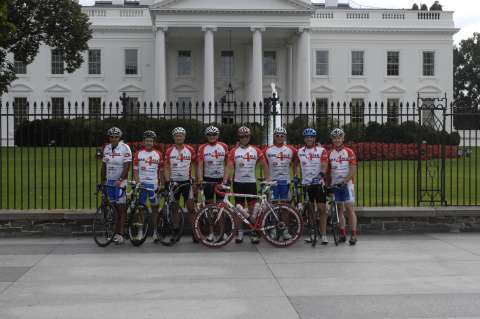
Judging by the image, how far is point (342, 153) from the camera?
34.5 ft

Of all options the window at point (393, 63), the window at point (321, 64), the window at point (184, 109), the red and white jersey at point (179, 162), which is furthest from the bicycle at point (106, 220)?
the window at point (393, 63)

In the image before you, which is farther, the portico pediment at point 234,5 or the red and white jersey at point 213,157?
the portico pediment at point 234,5

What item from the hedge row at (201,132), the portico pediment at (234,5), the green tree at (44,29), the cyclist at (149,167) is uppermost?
the portico pediment at (234,5)

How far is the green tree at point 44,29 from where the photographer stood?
92.9 ft

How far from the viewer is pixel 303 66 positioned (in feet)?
161

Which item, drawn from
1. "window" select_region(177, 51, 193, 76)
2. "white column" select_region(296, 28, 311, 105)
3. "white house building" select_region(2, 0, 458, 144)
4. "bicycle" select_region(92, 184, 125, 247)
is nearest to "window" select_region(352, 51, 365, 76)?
"white house building" select_region(2, 0, 458, 144)

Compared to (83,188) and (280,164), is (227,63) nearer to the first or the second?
(83,188)

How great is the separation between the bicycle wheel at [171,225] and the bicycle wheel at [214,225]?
31cm

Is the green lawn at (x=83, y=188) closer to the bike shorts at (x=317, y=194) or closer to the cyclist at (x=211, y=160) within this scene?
the bike shorts at (x=317, y=194)

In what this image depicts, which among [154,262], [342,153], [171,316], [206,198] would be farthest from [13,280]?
[342,153]

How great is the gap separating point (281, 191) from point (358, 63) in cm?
4562

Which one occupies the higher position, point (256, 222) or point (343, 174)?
point (343, 174)

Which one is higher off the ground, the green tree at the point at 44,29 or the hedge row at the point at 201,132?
the green tree at the point at 44,29

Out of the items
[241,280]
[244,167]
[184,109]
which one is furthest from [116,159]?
[241,280]
